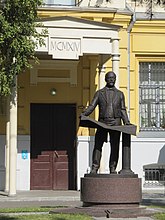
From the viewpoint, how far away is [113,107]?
13289mm

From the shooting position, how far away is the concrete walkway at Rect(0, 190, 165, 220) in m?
16.8

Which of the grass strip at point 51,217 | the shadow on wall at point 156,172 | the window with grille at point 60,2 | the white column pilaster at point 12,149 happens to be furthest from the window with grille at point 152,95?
the grass strip at point 51,217

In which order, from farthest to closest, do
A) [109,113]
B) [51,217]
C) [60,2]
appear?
[60,2]
[109,113]
[51,217]

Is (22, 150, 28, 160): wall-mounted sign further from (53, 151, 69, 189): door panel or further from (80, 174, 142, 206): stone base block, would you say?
(80, 174, 142, 206): stone base block

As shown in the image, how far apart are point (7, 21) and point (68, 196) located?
509 cm

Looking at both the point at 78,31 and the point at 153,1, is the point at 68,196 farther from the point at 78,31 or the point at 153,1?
the point at 153,1

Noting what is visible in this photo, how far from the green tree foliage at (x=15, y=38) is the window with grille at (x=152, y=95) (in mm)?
5323

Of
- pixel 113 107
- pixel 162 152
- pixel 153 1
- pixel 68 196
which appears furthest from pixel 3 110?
pixel 153 1

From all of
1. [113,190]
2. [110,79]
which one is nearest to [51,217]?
[113,190]

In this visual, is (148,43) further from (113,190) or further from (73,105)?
(113,190)

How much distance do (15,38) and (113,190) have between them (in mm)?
6303

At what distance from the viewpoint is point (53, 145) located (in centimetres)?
2133

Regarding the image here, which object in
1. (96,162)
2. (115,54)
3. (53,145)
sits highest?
(115,54)

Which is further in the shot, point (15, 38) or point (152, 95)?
point (152, 95)
